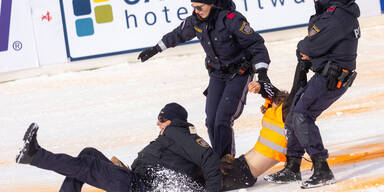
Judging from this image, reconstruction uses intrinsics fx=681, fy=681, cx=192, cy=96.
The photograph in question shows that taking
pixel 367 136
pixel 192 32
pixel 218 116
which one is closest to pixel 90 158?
pixel 218 116

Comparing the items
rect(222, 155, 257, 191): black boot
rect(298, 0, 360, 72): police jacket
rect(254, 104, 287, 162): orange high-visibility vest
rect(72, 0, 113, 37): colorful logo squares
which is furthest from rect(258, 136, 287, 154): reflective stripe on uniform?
rect(72, 0, 113, 37): colorful logo squares

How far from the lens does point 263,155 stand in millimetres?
5613

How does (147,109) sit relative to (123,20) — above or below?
below

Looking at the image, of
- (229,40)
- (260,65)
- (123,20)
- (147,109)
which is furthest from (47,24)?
(260,65)

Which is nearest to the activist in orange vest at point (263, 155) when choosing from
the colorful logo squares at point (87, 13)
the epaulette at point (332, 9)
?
the epaulette at point (332, 9)

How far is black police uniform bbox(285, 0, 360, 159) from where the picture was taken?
5.12 metres

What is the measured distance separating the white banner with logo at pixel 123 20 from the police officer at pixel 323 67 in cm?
594

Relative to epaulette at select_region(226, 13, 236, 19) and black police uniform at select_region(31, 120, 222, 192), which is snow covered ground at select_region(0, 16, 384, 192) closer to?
black police uniform at select_region(31, 120, 222, 192)

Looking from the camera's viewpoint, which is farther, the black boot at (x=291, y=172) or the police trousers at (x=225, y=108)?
the police trousers at (x=225, y=108)

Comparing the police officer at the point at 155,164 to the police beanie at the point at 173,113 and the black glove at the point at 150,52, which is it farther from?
the black glove at the point at 150,52

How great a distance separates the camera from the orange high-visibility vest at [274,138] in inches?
220

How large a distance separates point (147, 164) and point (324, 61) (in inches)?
63.7

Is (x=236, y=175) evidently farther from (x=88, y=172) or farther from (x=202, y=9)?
(x=202, y=9)

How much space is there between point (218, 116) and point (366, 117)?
2600 mm
